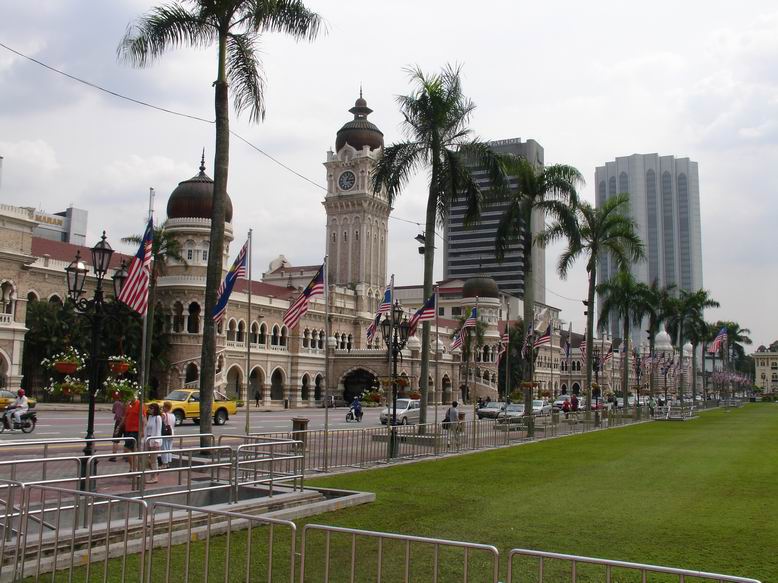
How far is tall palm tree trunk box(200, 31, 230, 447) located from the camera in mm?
16312

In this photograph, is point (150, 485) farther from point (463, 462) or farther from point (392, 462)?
point (463, 462)

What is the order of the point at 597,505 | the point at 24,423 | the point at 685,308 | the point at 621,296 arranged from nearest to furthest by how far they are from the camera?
the point at 597,505, the point at 24,423, the point at 621,296, the point at 685,308

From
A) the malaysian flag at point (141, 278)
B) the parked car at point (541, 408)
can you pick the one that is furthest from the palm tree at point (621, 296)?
the malaysian flag at point (141, 278)

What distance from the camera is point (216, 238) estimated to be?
16.7m

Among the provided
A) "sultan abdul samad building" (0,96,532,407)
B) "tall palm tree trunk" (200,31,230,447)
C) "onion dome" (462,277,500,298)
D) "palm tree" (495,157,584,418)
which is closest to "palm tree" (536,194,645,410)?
"palm tree" (495,157,584,418)

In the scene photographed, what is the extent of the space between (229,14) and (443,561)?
45.1 feet

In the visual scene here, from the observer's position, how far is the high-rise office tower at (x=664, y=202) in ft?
560

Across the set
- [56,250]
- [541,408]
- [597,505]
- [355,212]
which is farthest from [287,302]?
[597,505]

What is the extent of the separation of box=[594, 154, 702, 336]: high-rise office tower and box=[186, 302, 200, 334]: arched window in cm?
13299

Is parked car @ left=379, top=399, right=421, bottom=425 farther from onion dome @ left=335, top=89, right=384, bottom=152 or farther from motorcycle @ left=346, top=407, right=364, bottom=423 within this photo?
onion dome @ left=335, top=89, right=384, bottom=152

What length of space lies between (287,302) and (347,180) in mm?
26537

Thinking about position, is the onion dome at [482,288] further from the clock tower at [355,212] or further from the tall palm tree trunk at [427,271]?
the tall palm tree trunk at [427,271]

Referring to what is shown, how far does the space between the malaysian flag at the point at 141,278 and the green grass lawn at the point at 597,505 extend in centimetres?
556

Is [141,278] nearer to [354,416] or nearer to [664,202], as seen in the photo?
[354,416]
